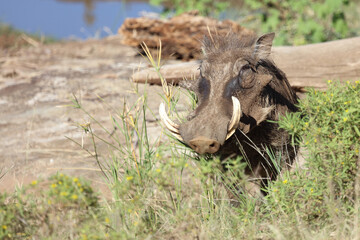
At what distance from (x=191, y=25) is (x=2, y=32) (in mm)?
4696

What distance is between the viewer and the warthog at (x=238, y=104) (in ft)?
9.85

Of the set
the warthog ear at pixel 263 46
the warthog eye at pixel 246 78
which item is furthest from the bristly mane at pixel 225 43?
the warthog eye at pixel 246 78

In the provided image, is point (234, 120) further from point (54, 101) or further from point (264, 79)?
point (54, 101)

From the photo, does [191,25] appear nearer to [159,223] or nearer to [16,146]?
[16,146]

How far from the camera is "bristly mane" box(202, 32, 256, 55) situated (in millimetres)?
3756

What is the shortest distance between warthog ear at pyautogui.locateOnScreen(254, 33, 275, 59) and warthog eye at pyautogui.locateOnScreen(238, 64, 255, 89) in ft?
0.78

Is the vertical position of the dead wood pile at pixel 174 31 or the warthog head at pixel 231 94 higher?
the dead wood pile at pixel 174 31

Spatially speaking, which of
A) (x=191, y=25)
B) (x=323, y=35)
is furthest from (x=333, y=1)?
(x=191, y=25)

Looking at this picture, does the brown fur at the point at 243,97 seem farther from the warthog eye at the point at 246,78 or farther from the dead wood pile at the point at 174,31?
the dead wood pile at the point at 174,31

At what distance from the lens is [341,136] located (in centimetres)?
279

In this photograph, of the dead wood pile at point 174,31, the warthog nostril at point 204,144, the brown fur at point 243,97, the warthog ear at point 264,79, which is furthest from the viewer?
the dead wood pile at point 174,31

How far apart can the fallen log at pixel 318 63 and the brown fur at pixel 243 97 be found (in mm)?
884

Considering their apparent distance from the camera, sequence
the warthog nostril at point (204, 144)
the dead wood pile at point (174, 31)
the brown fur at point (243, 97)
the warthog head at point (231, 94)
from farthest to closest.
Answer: the dead wood pile at point (174, 31)
the brown fur at point (243, 97)
the warthog head at point (231, 94)
the warthog nostril at point (204, 144)

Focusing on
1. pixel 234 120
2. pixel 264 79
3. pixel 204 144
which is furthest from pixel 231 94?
pixel 204 144
